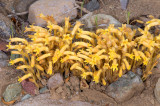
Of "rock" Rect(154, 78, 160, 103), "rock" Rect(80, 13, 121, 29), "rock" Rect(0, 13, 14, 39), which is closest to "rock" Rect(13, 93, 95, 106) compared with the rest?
"rock" Rect(154, 78, 160, 103)

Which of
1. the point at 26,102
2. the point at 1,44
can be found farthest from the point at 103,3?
the point at 26,102

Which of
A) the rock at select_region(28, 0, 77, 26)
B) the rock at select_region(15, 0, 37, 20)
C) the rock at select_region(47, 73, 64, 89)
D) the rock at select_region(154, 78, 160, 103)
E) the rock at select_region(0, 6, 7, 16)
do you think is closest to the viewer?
the rock at select_region(154, 78, 160, 103)

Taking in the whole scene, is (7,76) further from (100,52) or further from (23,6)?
(23,6)

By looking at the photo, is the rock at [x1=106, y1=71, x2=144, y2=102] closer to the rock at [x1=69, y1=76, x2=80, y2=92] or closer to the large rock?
the rock at [x1=69, y1=76, x2=80, y2=92]

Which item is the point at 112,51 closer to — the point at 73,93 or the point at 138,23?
the point at 73,93

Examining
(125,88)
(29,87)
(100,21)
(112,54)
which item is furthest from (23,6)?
(125,88)

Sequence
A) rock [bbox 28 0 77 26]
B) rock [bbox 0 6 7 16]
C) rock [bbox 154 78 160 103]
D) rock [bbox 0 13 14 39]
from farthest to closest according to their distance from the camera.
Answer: rock [bbox 0 6 7 16], rock [bbox 28 0 77 26], rock [bbox 0 13 14 39], rock [bbox 154 78 160 103]

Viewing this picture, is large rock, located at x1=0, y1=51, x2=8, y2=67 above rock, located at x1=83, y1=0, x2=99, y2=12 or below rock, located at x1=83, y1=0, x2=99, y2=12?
below
